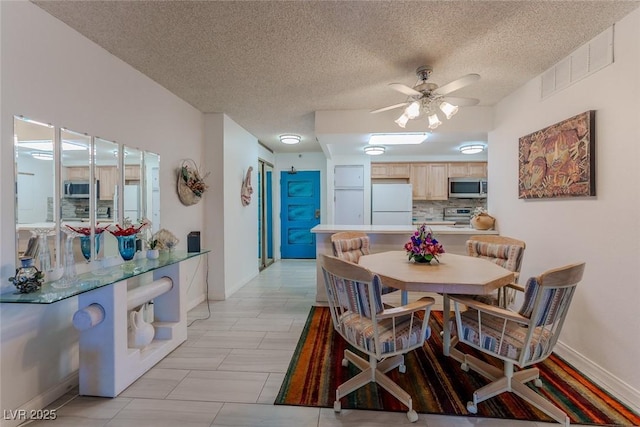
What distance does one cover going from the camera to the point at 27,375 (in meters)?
1.73

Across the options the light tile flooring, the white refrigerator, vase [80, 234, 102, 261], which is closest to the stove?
the white refrigerator

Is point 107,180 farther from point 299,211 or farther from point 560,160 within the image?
point 299,211

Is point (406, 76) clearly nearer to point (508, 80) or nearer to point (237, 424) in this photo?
point (508, 80)

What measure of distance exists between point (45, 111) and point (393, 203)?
5096mm

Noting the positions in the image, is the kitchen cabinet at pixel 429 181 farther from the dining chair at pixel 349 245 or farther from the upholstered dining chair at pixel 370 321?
the upholstered dining chair at pixel 370 321

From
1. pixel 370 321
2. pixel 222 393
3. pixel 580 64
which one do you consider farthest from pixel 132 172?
pixel 580 64

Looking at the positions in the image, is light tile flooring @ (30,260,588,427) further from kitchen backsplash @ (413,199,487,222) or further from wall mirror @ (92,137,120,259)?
kitchen backsplash @ (413,199,487,222)

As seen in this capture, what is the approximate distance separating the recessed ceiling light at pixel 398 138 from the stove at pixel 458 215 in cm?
263

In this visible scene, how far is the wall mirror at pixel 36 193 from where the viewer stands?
1.71 metres

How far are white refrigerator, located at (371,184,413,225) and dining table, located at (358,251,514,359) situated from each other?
324 cm

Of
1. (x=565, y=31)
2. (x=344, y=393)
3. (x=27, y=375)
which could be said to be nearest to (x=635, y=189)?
(x=565, y=31)

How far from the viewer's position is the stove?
6.19m

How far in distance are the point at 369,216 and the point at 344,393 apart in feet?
14.3

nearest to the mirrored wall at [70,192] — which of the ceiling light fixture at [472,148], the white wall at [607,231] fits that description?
the white wall at [607,231]
